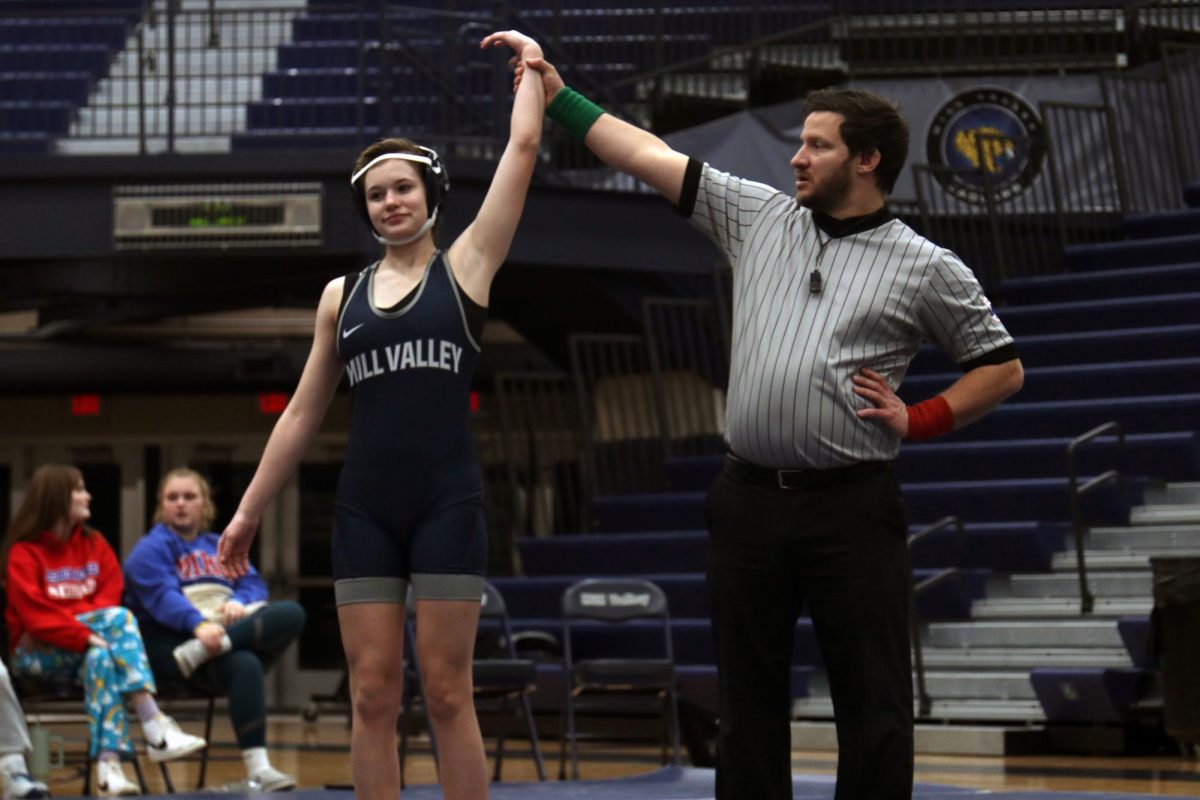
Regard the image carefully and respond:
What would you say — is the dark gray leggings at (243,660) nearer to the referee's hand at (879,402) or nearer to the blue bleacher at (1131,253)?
the referee's hand at (879,402)

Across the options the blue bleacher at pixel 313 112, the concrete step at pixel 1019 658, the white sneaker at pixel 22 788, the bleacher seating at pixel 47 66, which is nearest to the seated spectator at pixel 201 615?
the white sneaker at pixel 22 788

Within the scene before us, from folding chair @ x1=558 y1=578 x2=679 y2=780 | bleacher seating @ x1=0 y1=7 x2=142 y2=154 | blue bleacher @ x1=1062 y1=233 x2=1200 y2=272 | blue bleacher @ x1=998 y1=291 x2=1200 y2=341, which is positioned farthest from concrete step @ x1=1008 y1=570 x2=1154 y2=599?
bleacher seating @ x1=0 y1=7 x2=142 y2=154

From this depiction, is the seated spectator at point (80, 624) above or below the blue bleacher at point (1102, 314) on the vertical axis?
below

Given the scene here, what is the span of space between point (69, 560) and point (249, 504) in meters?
3.53

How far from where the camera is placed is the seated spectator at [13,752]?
675cm

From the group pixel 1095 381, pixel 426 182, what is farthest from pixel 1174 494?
pixel 426 182

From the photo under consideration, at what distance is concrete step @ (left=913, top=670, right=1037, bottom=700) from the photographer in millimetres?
9586

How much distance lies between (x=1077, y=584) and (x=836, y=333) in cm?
661

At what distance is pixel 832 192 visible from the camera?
3.94 metres

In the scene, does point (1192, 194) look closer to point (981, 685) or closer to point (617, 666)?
point (981, 685)

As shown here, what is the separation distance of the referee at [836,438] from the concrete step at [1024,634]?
589cm

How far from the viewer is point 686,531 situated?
11773mm

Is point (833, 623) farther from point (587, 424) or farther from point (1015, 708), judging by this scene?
point (587, 424)

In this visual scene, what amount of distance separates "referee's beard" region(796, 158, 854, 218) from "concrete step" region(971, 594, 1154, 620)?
614cm
